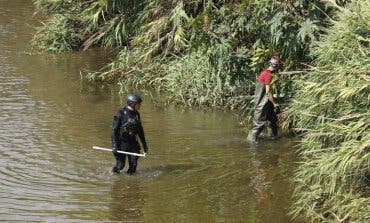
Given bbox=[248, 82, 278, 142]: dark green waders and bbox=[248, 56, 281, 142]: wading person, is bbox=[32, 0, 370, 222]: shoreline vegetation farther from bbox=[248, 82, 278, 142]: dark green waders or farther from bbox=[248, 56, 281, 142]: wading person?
bbox=[248, 82, 278, 142]: dark green waders

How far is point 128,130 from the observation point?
393 inches

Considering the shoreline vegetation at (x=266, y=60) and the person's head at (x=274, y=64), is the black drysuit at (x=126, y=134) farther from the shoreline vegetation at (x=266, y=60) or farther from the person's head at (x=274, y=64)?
the person's head at (x=274, y=64)

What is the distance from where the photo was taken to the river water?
875cm

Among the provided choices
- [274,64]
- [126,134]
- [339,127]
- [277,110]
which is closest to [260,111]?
[277,110]

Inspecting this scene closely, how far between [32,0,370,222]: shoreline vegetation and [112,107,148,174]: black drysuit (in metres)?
2.33

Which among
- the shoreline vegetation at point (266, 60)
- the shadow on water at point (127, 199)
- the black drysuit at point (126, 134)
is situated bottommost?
the shadow on water at point (127, 199)

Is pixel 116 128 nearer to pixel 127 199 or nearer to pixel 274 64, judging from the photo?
pixel 127 199

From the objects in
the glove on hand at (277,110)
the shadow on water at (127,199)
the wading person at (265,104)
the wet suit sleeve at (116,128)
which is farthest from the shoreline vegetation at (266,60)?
the wet suit sleeve at (116,128)

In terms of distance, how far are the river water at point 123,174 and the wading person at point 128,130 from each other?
279 mm

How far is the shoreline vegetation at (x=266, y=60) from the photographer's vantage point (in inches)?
300

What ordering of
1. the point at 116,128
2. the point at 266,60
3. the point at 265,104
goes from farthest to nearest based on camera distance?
the point at 266,60
the point at 265,104
the point at 116,128

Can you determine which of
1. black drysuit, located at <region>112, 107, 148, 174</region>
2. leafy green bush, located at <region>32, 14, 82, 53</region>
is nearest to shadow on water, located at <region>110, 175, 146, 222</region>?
black drysuit, located at <region>112, 107, 148, 174</region>

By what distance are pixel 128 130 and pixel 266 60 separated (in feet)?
12.3

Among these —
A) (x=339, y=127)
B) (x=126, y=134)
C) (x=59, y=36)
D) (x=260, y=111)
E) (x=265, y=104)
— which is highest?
(x=59, y=36)
